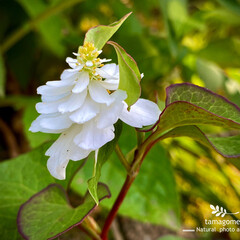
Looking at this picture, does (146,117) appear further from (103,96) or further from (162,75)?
(162,75)

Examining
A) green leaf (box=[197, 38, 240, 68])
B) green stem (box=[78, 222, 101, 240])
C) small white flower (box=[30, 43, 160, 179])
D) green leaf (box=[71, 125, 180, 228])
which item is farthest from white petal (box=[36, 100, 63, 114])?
green leaf (box=[197, 38, 240, 68])

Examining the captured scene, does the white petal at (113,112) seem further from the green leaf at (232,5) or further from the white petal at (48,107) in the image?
the green leaf at (232,5)

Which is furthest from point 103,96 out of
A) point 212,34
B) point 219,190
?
point 212,34

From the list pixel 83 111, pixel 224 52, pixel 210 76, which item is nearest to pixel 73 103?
pixel 83 111

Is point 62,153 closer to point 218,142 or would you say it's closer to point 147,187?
point 218,142

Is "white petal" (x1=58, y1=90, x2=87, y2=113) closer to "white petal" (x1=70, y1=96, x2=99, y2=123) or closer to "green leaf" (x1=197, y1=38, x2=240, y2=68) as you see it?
"white petal" (x1=70, y1=96, x2=99, y2=123)
